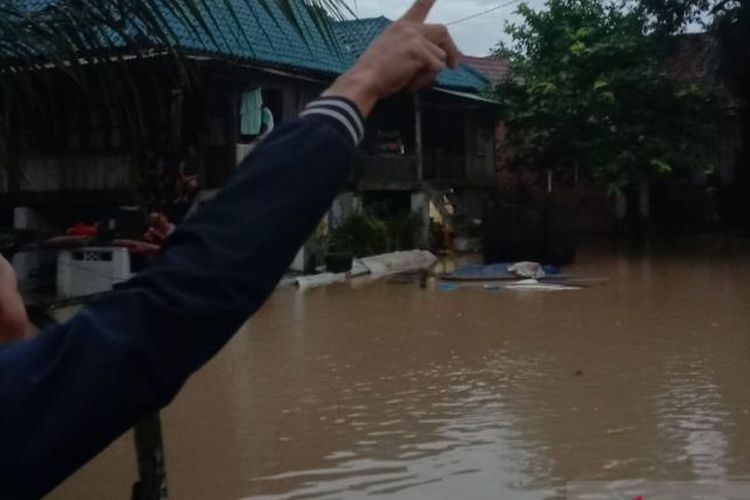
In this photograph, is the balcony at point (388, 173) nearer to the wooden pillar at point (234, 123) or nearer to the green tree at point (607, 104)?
the green tree at point (607, 104)

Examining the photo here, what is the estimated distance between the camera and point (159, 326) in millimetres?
977

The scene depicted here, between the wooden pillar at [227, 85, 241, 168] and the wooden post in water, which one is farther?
the wooden pillar at [227, 85, 241, 168]

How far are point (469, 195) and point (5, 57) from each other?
24094 mm

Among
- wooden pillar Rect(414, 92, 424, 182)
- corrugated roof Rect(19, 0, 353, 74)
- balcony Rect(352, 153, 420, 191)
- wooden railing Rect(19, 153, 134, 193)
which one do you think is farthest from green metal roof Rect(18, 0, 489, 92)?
wooden railing Rect(19, 153, 134, 193)

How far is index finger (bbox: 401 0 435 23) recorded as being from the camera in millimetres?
1253

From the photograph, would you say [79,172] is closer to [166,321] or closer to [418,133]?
[418,133]

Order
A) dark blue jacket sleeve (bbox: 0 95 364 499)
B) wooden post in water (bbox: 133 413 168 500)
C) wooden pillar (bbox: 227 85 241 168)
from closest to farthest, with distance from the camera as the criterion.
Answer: dark blue jacket sleeve (bbox: 0 95 364 499) < wooden post in water (bbox: 133 413 168 500) < wooden pillar (bbox: 227 85 241 168)

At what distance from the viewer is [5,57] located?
9.57 feet

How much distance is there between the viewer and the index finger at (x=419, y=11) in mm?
1253

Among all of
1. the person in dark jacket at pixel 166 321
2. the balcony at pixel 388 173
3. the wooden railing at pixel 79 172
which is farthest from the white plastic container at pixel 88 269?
the person in dark jacket at pixel 166 321

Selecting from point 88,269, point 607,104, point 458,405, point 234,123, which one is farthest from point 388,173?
point 458,405

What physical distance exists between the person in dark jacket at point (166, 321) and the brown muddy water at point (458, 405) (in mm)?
4328

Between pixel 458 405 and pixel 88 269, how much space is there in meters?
8.04

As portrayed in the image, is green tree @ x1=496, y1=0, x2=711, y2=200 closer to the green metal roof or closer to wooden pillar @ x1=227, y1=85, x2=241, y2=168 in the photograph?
the green metal roof
